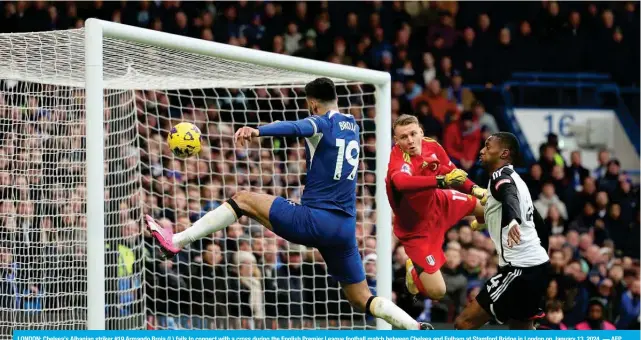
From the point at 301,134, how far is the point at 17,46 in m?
2.49

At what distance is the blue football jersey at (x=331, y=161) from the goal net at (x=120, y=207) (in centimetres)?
136

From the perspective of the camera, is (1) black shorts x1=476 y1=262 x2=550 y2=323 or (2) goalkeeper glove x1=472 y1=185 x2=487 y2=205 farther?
(2) goalkeeper glove x1=472 y1=185 x2=487 y2=205

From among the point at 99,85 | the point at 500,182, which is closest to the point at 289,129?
the point at 99,85

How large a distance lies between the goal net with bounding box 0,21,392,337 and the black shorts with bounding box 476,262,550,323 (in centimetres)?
209

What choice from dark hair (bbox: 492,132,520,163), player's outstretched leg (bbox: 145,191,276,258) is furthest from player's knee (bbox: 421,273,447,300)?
player's outstretched leg (bbox: 145,191,276,258)

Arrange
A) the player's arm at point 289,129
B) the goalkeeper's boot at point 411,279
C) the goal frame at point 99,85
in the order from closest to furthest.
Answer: the player's arm at point 289,129
the goal frame at point 99,85
the goalkeeper's boot at point 411,279

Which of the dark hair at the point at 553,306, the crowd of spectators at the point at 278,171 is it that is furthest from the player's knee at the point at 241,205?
the dark hair at the point at 553,306

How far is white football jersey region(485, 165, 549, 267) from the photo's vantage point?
364 inches

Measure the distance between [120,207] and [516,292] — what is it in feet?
12.8

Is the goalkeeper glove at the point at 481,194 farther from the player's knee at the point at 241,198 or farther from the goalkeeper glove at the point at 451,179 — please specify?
the player's knee at the point at 241,198

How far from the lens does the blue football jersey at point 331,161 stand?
371 inches

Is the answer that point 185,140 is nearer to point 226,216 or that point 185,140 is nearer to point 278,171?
point 226,216

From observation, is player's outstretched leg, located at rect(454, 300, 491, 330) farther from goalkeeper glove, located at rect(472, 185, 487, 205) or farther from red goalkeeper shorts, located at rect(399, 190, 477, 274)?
red goalkeeper shorts, located at rect(399, 190, 477, 274)

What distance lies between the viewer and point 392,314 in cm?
961
